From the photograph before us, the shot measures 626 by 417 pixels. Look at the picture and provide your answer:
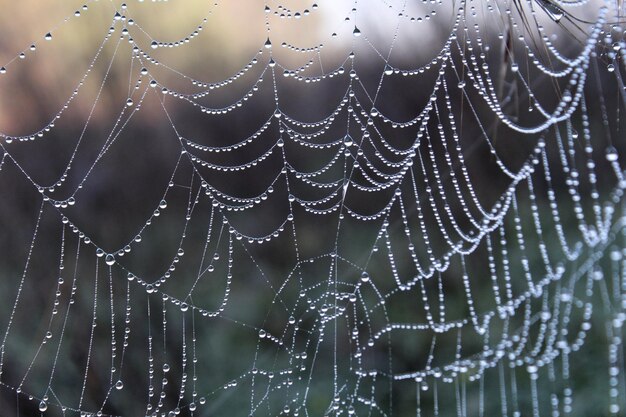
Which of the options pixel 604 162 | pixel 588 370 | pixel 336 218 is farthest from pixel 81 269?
pixel 604 162

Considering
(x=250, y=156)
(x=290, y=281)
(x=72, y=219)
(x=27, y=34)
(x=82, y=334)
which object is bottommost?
(x=82, y=334)

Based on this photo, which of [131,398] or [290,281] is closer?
[131,398]

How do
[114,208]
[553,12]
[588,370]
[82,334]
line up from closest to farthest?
[553,12], [82,334], [114,208], [588,370]

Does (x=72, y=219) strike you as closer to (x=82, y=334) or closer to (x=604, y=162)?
(x=82, y=334)

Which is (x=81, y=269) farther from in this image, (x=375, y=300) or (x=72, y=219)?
(x=375, y=300)

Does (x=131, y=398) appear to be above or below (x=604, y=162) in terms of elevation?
below

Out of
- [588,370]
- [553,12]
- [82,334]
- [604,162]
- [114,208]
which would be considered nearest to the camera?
[553,12]
